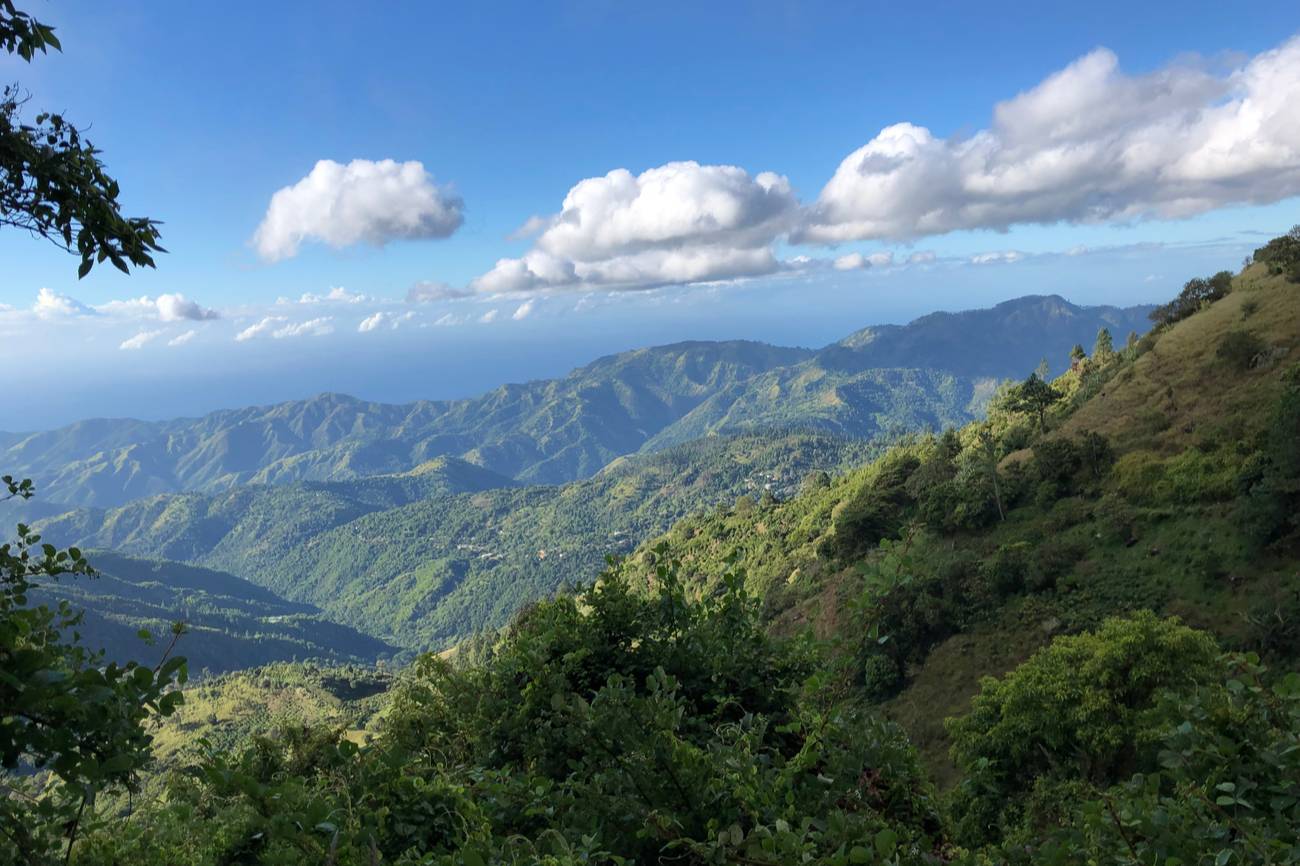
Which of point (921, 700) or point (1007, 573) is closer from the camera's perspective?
point (921, 700)

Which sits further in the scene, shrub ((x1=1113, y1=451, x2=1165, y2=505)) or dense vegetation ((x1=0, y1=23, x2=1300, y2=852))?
shrub ((x1=1113, y1=451, x2=1165, y2=505))

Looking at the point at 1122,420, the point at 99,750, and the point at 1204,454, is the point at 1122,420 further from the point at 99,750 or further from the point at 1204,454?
the point at 99,750

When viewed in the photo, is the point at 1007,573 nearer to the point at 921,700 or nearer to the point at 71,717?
the point at 921,700

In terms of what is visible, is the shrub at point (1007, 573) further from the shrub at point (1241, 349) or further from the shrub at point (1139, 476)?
the shrub at point (1241, 349)

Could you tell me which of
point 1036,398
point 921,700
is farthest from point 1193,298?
point 921,700

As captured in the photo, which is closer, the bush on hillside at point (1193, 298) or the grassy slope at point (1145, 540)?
the grassy slope at point (1145, 540)

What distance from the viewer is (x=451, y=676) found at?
768cm

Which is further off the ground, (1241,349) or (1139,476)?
(1241,349)

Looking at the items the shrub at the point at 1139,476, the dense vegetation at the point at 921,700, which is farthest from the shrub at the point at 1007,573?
the shrub at the point at 1139,476

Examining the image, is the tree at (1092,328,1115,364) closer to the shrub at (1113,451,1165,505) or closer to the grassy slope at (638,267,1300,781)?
the grassy slope at (638,267,1300,781)

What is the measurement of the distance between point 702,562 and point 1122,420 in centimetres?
5311

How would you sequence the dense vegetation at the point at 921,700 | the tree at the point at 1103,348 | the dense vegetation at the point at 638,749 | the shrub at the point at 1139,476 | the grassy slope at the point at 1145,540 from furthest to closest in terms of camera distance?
1. the tree at the point at 1103,348
2. the shrub at the point at 1139,476
3. the grassy slope at the point at 1145,540
4. the dense vegetation at the point at 921,700
5. the dense vegetation at the point at 638,749

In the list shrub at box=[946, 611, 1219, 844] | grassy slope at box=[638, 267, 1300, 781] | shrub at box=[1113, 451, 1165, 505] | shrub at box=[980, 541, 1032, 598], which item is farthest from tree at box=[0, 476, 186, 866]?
shrub at box=[1113, 451, 1165, 505]

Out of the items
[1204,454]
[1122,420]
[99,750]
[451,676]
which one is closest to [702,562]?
[1122,420]
